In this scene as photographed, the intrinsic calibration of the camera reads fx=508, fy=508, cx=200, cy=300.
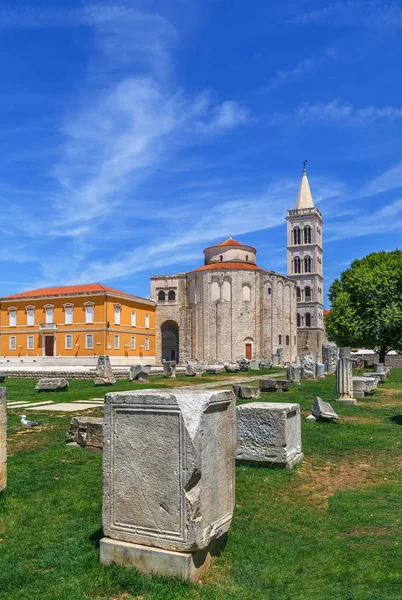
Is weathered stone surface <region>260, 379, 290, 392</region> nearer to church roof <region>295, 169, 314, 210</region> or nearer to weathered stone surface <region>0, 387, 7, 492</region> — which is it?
weathered stone surface <region>0, 387, 7, 492</region>

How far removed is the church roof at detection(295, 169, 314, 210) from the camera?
75.1 m

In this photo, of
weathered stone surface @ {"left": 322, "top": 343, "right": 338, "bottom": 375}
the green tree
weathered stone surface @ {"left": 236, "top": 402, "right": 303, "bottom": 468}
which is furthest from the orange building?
weathered stone surface @ {"left": 236, "top": 402, "right": 303, "bottom": 468}

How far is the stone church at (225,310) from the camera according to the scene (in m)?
53.5

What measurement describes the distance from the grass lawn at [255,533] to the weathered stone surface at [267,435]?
28cm

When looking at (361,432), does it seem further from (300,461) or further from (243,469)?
(243,469)

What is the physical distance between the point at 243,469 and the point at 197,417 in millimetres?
3508

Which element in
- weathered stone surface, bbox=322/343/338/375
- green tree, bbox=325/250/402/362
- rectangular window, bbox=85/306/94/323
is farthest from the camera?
rectangular window, bbox=85/306/94/323

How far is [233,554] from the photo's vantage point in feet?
13.3

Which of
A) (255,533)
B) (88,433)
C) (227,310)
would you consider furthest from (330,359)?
(255,533)

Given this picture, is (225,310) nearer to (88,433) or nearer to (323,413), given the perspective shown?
(323,413)

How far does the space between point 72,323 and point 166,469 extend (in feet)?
146

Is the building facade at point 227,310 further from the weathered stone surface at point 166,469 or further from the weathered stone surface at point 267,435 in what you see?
the weathered stone surface at point 166,469

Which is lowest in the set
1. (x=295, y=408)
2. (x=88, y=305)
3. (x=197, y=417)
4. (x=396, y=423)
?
(x=396, y=423)

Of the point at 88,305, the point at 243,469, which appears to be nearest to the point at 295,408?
the point at 243,469
